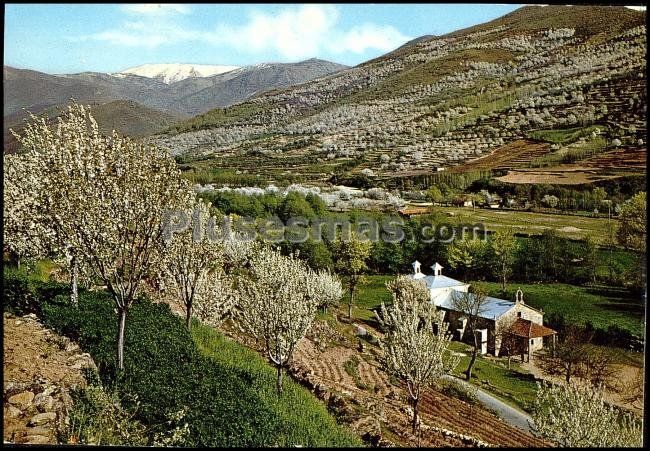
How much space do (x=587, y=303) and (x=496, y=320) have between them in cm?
98

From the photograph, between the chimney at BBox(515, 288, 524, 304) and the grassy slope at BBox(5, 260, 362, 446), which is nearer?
the grassy slope at BBox(5, 260, 362, 446)

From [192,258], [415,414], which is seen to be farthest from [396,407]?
[192,258]

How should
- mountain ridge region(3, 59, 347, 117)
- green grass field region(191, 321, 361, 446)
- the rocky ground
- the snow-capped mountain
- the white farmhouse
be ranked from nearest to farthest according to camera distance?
1. the rocky ground
2. green grass field region(191, 321, 361, 446)
3. the white farmhouse
4. mountain ridge region(3, 59, 347, 117)
5. the snow-capped mountain

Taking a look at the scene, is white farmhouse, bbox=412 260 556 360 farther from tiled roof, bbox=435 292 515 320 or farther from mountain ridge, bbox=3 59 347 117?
mountain ridge, bbox=3 59 347 117

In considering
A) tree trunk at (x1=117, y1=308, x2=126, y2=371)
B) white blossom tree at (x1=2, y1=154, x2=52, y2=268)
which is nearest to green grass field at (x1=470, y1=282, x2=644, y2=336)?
tree trunk at (x1=117, y1=308, x2=126, y2=371)

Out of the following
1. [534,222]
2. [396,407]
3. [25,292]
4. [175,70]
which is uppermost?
[175,70]

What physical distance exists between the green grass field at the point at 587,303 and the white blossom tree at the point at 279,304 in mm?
2097

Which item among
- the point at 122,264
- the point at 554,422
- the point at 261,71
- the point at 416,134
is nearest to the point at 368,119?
the point at 416,134

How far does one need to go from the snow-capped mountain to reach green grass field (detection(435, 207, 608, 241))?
11.5 ft

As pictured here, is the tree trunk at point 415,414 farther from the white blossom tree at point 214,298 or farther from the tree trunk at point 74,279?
the tree trunk at point 74,279

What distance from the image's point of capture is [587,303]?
19.3ft

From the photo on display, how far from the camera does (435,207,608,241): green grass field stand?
19.5 feet

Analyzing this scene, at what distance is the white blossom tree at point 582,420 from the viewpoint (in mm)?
5535

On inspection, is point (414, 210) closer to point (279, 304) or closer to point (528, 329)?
point (528, 329)
